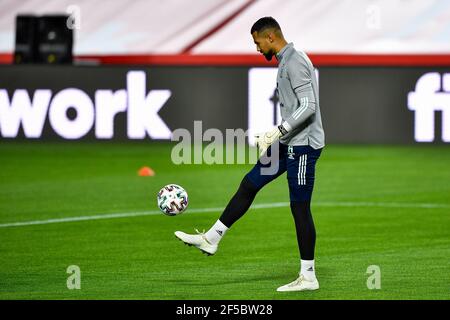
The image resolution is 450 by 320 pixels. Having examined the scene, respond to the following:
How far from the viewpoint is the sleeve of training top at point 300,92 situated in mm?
10383

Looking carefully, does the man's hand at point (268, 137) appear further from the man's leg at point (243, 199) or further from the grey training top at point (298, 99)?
the man's leg at point (243, 199)

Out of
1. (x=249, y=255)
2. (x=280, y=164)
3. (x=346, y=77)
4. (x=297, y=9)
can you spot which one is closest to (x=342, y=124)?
(x=346, y=77)

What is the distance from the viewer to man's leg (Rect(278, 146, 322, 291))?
10492 millimetres

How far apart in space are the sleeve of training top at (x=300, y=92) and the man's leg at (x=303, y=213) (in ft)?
0.87

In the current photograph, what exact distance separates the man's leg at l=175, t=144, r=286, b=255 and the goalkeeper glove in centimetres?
34

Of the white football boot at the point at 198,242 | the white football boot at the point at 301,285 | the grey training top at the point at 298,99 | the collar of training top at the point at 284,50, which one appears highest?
the collar of training top at the point at 284,50

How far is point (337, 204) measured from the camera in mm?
16641

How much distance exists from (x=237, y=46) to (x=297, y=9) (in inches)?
65.4

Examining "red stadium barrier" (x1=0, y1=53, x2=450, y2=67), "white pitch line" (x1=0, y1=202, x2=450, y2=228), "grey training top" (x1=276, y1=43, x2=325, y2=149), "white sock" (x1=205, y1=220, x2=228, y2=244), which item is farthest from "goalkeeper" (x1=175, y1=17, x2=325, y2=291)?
"red stadium barrier" (x1=0, y1=53, x2=450, y2=67)

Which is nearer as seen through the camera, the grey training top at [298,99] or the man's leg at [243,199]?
the grey training top at [298,99]

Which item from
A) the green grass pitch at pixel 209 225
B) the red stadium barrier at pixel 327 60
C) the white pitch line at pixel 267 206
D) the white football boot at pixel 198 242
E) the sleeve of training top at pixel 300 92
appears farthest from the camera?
Result: the red stadium barrier at pixel 327 60

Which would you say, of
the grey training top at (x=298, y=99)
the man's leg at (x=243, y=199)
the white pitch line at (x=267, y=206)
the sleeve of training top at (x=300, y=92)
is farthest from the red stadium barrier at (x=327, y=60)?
the sleeve of training top at (x=300, y=92)

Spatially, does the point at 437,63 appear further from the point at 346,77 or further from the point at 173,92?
the point at 173,92

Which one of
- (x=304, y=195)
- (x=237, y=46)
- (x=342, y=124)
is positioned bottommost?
(x=304, y=195)
